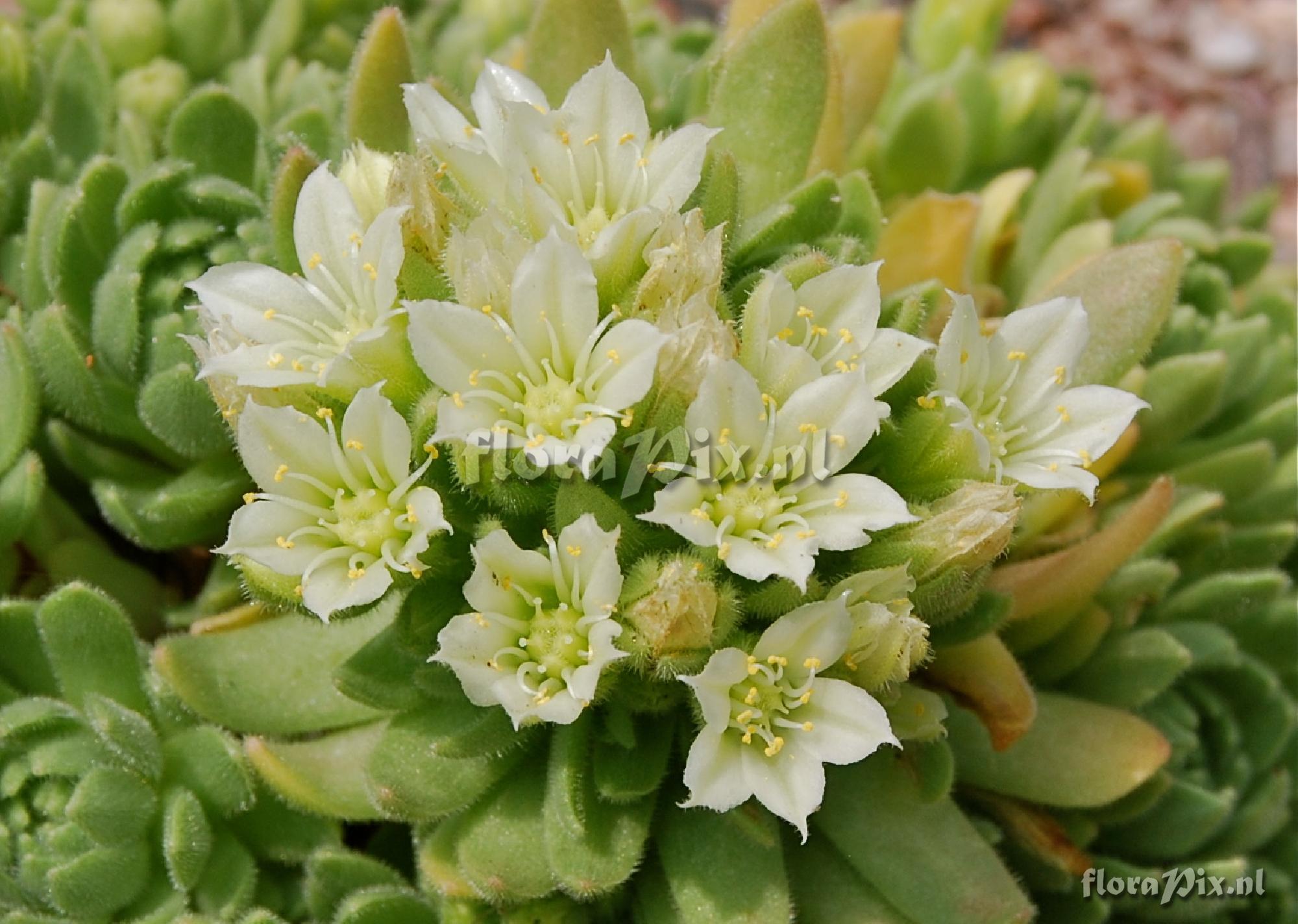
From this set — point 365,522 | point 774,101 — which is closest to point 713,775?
point 365,522

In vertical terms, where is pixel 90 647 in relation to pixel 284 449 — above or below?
below

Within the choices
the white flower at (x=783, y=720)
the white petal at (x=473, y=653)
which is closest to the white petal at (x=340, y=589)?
the white petal at (x=473, y=653)

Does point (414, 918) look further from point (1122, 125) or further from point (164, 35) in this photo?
point (1122, 125)

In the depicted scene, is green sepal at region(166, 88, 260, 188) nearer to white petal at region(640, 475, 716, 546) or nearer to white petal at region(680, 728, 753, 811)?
white petal at region(640, 475, 716, 546)

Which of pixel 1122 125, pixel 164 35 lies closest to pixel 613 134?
pixel 164 35

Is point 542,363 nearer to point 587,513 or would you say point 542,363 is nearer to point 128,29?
point 587,513

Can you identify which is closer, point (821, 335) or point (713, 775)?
point (713, 775)

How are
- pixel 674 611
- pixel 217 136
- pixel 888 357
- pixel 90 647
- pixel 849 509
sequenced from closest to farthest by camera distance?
1. pixel 674 611
2. pixel 849 509
3. pixel 888 357
4. pixel 90 647
5. pixel 217 136
